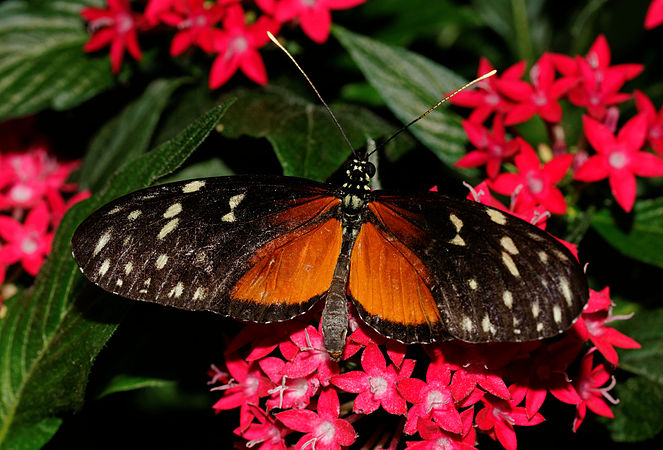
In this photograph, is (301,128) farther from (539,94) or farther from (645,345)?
(645,345)

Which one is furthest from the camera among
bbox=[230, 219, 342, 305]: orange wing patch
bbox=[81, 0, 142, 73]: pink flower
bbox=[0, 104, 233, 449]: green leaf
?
bbox=[81, 0, 142, 73]: pink flower

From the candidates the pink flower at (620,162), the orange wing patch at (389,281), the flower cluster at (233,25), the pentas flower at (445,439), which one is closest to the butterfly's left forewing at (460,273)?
the orange wing patch at (389,281)

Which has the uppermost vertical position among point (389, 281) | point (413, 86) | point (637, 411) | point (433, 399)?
point (413, 86)

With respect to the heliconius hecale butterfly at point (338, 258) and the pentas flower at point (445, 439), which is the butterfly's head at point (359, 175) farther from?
the pentas flower at point (445, 439)

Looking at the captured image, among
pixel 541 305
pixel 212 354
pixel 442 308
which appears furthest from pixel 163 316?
pixel 541 305

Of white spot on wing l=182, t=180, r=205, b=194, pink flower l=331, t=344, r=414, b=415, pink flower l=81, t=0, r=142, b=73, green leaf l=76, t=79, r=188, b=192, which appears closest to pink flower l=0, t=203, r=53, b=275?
green leaf l=76, t=79, r=188, b=192

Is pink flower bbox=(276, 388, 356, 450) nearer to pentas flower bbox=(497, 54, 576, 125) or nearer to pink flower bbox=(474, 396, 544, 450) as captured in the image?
pink flower bbox=(474, 396, 544, 450)

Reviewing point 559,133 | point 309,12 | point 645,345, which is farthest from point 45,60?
point 645,345
